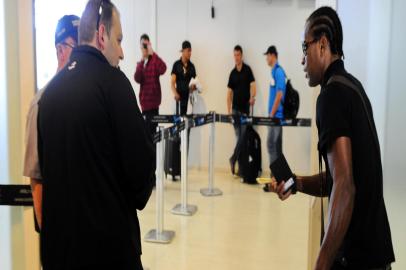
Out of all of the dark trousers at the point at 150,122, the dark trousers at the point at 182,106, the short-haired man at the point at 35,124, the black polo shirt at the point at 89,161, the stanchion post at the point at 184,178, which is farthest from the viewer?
the dark trousers at the point at 182,106

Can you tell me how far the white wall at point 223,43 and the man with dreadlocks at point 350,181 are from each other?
5867mm

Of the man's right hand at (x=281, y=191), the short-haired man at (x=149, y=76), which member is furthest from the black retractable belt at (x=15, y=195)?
the short-haired man at (x=149, y=76)

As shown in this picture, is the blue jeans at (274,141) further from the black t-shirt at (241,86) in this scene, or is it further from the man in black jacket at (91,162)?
the man in black jacket at (91,162)

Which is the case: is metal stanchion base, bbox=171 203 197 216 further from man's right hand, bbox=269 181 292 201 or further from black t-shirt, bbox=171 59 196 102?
man's right hand, bbox=269 181 292 201

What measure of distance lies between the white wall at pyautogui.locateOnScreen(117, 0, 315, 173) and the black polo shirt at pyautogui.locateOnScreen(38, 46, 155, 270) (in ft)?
19.6

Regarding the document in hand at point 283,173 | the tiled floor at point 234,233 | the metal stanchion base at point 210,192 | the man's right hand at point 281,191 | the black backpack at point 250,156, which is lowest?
the tiled floor at point 234,233

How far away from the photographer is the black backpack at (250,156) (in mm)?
6797

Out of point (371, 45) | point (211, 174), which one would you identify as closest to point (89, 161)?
point (371, 45)

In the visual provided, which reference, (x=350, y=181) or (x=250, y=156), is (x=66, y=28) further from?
(x=250, y=156)

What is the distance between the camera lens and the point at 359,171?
1.42 meters

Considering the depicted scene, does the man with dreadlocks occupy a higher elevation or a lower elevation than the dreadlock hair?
lower

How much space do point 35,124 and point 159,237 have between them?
8.85ft

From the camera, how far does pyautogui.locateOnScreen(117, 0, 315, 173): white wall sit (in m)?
7.30

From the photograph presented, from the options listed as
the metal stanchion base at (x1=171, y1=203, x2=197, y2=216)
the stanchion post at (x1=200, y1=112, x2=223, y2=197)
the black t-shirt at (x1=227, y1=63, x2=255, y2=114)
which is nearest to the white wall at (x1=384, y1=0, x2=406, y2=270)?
the metal stanchion base at (x1=171, y1=203, x2=197, y2=216)
